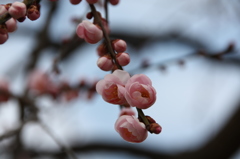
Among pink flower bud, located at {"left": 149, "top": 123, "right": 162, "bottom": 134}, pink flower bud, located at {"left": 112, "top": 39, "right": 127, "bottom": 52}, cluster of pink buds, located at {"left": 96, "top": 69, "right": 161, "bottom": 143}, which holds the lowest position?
pink flower bud, located at {"left": 149, "top": 123, "right": 162, "bottom": 134}

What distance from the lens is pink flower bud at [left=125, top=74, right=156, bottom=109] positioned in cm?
39

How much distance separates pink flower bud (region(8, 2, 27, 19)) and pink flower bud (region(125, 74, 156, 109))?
0.53ft

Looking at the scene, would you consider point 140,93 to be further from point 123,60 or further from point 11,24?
point 11,24

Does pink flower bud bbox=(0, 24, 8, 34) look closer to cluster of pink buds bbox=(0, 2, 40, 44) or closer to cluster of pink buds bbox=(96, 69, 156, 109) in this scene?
cluster of pink buds bbox=(0, 2, 40, 44)

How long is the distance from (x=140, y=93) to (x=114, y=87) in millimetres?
46

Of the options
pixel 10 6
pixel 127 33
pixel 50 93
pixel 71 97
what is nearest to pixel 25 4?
pixel 10 6

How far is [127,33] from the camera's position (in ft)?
7.29

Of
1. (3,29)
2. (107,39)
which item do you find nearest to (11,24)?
(3,29)

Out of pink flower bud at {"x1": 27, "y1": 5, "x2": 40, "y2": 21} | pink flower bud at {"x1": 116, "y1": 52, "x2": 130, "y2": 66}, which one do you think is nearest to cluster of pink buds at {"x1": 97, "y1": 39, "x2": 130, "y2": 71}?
pink flower bud at {"x1": 116, "y1": 52, "x2": 130, "y2": 66}

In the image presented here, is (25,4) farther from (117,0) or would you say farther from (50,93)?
(50,93)

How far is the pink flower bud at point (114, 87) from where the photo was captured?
407 mm

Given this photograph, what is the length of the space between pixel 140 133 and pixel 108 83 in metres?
0.08

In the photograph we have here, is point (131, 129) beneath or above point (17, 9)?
beneath

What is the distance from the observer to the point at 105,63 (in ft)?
1.42
